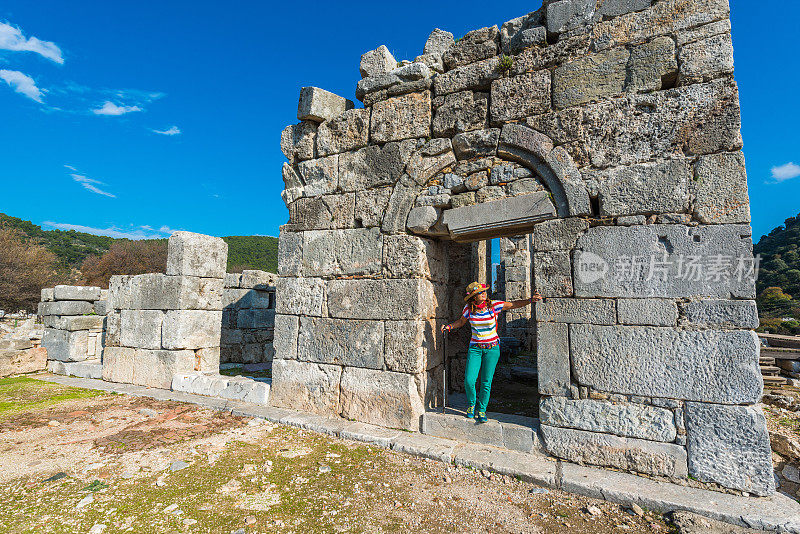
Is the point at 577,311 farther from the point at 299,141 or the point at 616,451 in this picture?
the point at 299,141

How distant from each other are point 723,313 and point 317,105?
481 cm

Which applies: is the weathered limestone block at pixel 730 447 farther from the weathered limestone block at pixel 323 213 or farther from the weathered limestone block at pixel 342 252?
the weathered limestone block at pixel 323 213

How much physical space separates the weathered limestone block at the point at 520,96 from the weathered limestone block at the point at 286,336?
3.35 meters

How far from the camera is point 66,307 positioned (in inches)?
317

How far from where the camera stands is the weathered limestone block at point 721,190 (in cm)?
315

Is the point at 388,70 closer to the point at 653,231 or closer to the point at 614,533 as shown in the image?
the point at 653,231

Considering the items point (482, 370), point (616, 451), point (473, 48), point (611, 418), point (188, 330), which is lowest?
point (616, 451)

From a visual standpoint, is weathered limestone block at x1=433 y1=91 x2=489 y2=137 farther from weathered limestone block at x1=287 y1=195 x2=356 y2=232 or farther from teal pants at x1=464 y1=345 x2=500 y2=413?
teal pants at x1=464 y1=345 x2=500 y2=413

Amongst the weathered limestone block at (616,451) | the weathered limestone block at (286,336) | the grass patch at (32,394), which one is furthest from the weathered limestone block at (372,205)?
the grass patch at (32,394)

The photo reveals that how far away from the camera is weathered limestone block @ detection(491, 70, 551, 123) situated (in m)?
3.96

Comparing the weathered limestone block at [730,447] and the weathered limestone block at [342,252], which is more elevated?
the weathered limestone block at [342,252]

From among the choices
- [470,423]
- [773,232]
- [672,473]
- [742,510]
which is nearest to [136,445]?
[470,423]

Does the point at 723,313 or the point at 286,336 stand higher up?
the point at 723,313

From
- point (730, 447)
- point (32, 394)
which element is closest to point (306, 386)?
point (730, 447)
